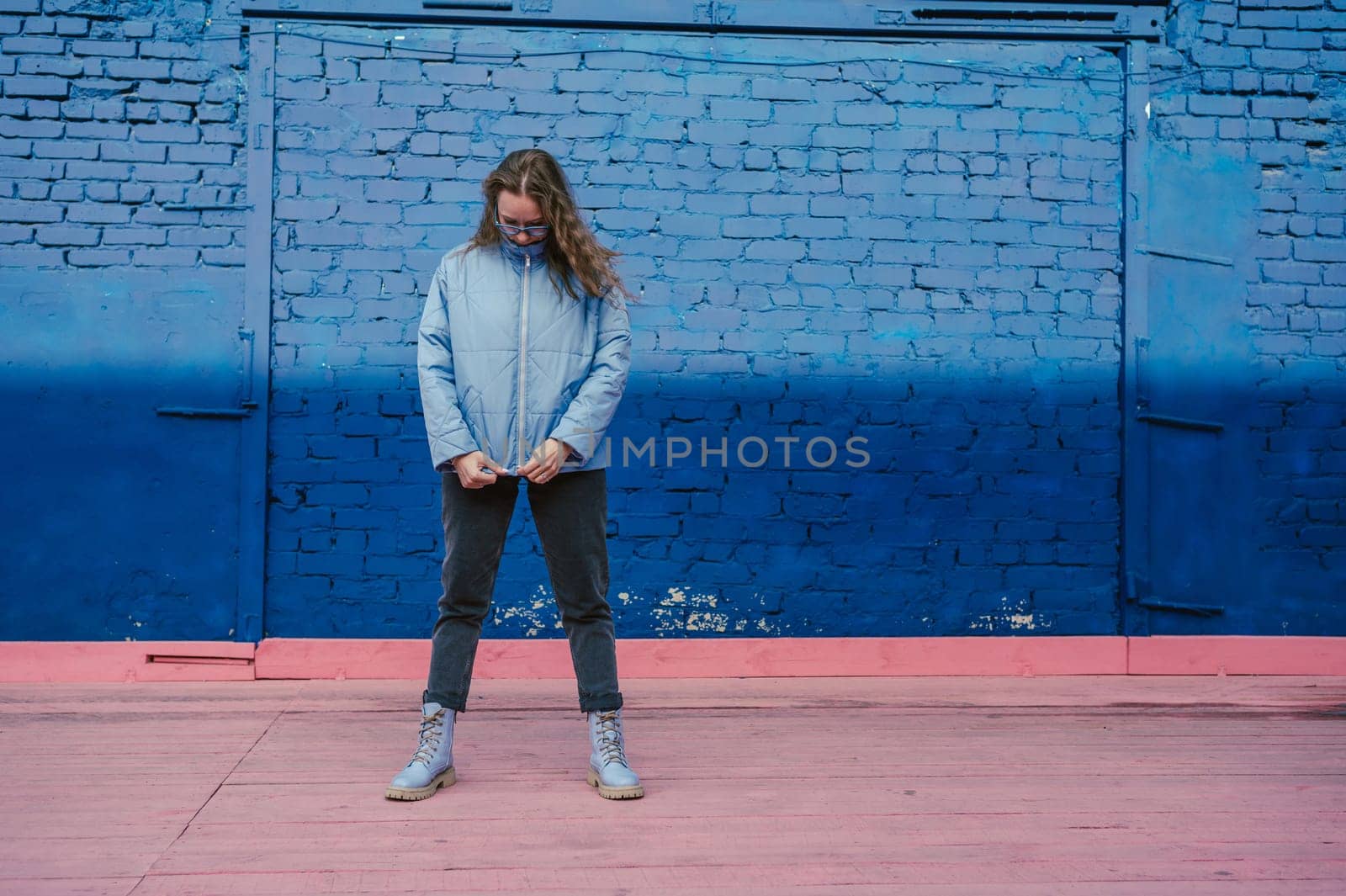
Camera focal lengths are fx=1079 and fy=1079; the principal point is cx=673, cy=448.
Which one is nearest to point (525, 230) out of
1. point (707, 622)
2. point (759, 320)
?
point (759, 320)

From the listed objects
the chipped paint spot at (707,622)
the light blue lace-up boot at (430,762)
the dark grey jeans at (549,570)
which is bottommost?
the light blue lace-up boot at (430,762)

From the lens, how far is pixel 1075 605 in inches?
184

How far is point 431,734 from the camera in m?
2.94

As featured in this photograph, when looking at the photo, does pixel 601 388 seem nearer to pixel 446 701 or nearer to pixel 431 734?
pixel 446 701

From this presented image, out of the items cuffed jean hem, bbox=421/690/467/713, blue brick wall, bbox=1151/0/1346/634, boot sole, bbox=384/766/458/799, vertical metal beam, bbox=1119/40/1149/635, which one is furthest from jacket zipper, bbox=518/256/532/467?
blue brick wall, bbox=1151/0/1346/634

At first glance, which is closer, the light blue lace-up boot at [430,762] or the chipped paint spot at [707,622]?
the light blue lace-up boot at [430,762]

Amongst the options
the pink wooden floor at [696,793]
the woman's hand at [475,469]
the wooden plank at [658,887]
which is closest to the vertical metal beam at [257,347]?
the pink wooden floor at [696,793]

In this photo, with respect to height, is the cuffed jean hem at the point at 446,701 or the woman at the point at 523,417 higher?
the woman at the point at 523,417

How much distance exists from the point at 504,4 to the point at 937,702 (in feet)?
10.9

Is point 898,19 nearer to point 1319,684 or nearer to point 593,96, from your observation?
point 593,96

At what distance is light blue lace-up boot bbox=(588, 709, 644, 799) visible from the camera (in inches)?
113

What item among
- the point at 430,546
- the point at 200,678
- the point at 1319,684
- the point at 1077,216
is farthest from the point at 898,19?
the point at 200,678

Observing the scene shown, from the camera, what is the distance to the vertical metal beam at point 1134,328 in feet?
15.3

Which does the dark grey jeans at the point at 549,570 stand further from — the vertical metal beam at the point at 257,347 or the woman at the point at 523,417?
Result: the vertical metal beam at the point at 257,347
